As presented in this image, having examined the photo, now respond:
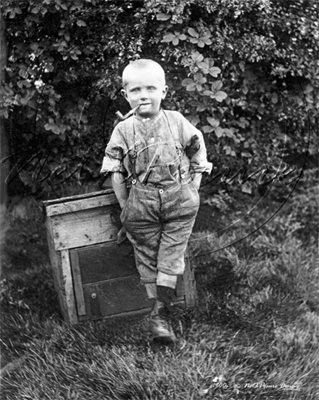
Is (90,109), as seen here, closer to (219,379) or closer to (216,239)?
(216,239)

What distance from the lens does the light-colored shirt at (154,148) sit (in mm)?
3596

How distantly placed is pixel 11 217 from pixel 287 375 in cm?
269

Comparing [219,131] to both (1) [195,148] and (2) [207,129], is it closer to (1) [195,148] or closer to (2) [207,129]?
(2) [207,129]

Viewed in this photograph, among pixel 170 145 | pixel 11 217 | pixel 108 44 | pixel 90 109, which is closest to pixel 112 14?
pixel 108 44

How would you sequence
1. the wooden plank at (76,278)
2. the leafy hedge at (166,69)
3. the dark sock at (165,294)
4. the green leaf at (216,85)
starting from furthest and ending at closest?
the green leaf at (216,85)
the leafy hedge at (166,69)
the wooden plank at (76,278)
the dark sock at (165,294)

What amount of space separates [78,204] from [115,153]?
0.53 metres

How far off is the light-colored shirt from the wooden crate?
17.8 inches

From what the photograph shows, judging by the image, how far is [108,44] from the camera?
4379 mm

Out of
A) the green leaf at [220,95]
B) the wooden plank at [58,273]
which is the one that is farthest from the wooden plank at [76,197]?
the green leaf at [220,95]

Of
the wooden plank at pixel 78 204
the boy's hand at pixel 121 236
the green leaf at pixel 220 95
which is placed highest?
the green leaf at pixel 220 95

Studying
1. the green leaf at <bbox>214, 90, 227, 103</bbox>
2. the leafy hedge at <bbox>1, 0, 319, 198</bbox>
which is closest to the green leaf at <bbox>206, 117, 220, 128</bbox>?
the leafy hedge at <bbox>1, 0, 319, 198</bbox>

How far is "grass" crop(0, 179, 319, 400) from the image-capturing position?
3479mm

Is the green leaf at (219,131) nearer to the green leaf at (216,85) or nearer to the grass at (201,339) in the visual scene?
the green leaf at (216,85)

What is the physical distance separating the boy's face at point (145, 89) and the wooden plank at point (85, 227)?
85 cm
